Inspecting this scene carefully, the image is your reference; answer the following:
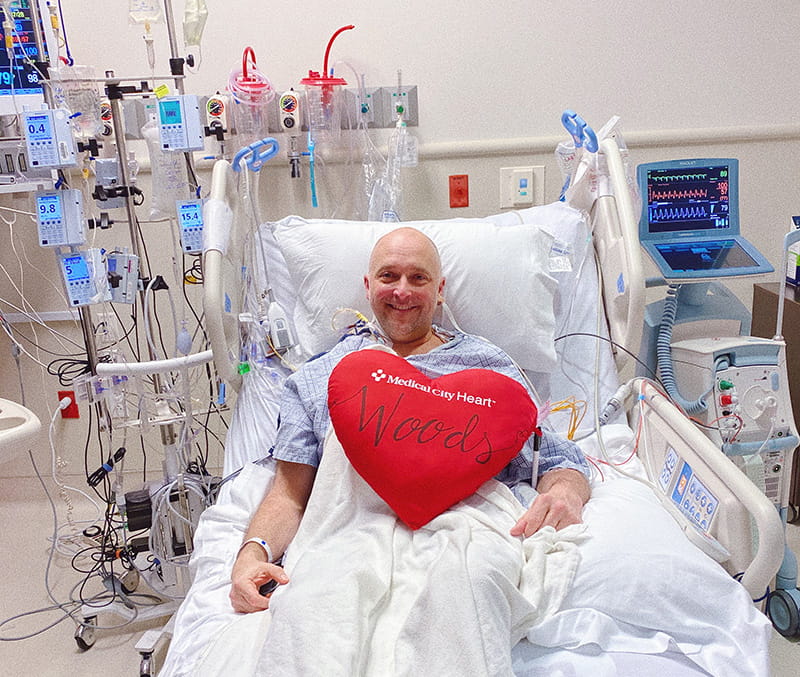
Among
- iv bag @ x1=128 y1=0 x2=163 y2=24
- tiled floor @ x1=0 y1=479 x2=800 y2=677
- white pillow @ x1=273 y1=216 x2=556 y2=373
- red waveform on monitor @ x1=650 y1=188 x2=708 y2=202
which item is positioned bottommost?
tiled floor @ x1=0 y1=479 x2=800 y2=677

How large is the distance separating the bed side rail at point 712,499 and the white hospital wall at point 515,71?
126 centimetres

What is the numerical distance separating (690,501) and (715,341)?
2.03ft

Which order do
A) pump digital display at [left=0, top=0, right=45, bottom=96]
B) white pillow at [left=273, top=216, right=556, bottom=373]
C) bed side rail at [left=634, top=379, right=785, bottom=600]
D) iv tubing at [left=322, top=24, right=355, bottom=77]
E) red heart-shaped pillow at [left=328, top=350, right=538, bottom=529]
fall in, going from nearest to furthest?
bed side rail at [left=634, top=379, right=785, bottom=600] < red heart-shaped pillow at [left=328, top=350, right=538, bottom=529] < white pillow at [left=273, top=216, right=556, bottom=373] < pump digital display at [left=0, top=0, right=45, bottom=96] < iv tubing at [left=322, top=24, right=355, bottom=77]

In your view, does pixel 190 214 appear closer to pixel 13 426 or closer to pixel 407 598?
pixel 13 426

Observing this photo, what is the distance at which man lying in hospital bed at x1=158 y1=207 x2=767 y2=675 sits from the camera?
1107 millimetres

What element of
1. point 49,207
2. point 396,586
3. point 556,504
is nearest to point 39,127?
point 49,207

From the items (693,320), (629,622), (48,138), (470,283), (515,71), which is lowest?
(629,622)

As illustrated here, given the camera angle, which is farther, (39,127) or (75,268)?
(75,268)

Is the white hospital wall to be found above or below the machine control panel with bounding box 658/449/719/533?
above

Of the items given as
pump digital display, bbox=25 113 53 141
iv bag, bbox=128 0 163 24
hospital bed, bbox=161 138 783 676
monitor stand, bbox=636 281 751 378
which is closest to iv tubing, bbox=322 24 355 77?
hospital bed, bbox=161 138 783 676

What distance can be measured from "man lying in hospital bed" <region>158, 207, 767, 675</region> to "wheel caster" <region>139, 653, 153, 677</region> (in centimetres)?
69

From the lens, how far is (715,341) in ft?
6.63

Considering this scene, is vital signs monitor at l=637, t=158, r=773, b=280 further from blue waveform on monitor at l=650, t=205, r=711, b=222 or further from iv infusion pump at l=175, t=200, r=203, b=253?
iv infusion pump at l=175, t=200, r=203, b=253

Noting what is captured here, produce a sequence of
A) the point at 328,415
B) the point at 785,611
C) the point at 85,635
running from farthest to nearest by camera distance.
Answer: the point at 85,635 → the point at 785,611 → the point at 328,415
